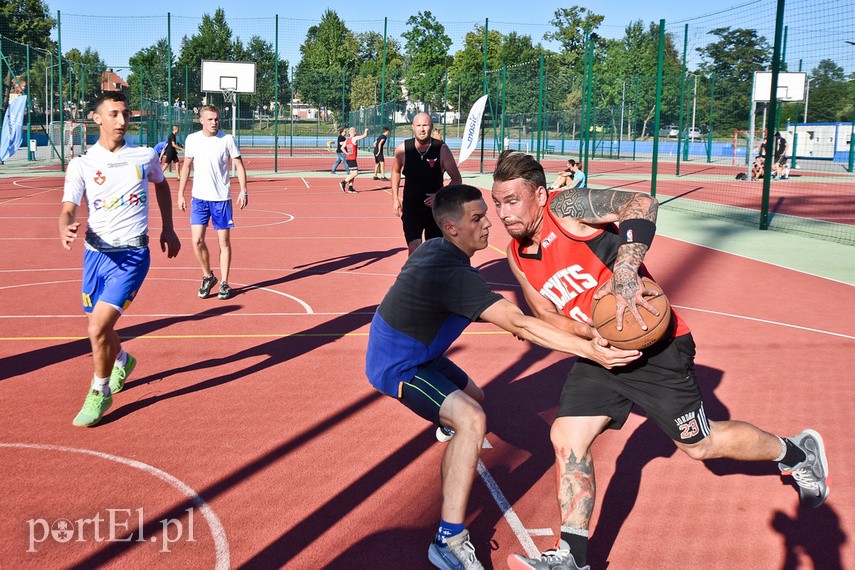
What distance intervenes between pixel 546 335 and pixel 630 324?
0.35 metres

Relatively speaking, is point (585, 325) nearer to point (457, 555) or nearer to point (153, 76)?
point (457, 555)

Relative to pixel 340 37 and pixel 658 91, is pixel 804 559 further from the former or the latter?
pixel 340 37

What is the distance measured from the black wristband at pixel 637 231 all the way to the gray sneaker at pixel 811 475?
1.63m

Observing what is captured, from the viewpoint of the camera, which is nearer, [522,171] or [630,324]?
[630,324]

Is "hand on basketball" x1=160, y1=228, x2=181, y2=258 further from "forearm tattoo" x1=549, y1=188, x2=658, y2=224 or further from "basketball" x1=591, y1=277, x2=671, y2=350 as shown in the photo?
"basketball" x1=591, y1=277, x2=671, y2=350

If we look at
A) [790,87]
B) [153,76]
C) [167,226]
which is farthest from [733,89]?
[167,226]

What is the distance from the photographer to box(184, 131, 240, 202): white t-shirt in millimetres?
9219

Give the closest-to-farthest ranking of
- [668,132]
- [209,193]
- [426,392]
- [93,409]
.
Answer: [426,392]
[93,409]
[209,193]
[668,132]

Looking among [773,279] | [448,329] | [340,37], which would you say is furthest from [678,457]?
[340,37]

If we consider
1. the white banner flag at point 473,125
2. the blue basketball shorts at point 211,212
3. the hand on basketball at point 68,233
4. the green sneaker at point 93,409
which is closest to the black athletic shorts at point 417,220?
the blue basketball shorts at point 211,212

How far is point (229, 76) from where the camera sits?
31828 mm

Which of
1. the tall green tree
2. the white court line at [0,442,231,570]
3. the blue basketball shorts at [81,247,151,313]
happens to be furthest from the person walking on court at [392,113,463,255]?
the tall green tree

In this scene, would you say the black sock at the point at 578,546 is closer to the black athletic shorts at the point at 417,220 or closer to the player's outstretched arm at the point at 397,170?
the black athletic shorts at the point at 417,220

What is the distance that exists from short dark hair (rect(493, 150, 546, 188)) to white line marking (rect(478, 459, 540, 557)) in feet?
5.54
